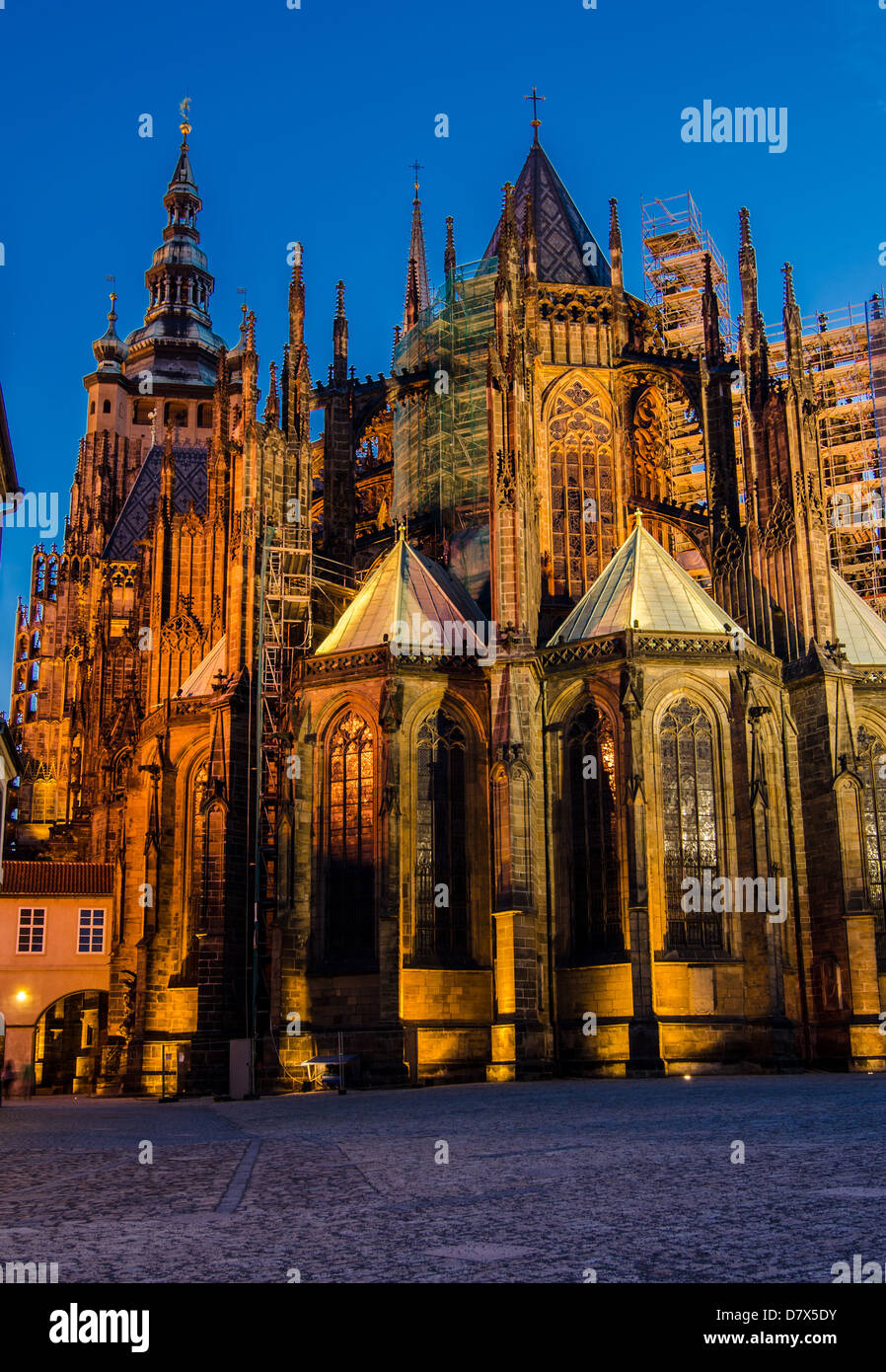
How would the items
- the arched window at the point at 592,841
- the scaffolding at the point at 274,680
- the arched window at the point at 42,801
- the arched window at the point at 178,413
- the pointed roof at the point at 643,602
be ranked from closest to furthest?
the arched window at the point at 592,841, the scaffolding at the point at 274,680, the pointed roof at the point at 643,602, the arched window at the point at 42,801, the arched window at the point at 178,413

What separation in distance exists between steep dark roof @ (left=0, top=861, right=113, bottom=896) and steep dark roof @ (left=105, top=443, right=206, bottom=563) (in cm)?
2200

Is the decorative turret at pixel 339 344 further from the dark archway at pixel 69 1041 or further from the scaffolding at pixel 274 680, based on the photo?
the dark archway at pixel 69 1041

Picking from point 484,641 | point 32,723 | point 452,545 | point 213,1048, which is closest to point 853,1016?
point 484,641

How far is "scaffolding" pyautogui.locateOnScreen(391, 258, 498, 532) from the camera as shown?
43.6 m

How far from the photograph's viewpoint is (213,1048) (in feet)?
106

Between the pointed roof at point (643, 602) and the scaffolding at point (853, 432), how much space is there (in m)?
16.0

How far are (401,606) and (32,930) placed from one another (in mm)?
16826

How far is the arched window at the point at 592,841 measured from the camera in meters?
33.1

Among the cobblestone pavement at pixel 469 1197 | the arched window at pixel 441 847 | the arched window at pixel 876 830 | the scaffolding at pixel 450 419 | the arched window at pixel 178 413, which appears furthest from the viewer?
the arched window at pixel 178 413

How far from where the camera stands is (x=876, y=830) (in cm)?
3603

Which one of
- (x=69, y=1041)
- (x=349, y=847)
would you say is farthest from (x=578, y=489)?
(x=69, y=1041)

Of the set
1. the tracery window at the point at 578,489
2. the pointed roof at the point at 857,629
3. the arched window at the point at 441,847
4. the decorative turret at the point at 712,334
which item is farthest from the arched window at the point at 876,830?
the decorative turret at the point at 712,334

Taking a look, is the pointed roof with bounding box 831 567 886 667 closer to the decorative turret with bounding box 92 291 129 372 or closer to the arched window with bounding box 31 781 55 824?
the arched window with bounding box 31 781 55 824

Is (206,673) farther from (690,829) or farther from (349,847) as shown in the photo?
(690,829)
